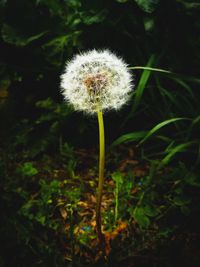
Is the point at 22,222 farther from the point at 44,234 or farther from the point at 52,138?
the point at 52,138

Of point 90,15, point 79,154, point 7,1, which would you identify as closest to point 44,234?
point 79,154

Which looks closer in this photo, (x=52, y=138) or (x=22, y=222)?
(x=22, y=222)

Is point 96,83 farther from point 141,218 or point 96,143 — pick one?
point 96,143

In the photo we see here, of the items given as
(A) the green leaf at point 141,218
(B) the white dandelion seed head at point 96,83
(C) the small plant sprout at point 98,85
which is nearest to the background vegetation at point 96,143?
(A) the green leaf at point 141,218

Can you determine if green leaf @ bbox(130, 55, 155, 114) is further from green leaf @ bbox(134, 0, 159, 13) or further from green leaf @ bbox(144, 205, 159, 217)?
green leaf @ bbox(144, 205, 159, 217)

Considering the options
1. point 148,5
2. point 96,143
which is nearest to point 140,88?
point 148,5

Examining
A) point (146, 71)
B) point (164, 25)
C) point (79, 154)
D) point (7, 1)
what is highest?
point (7, 1)
